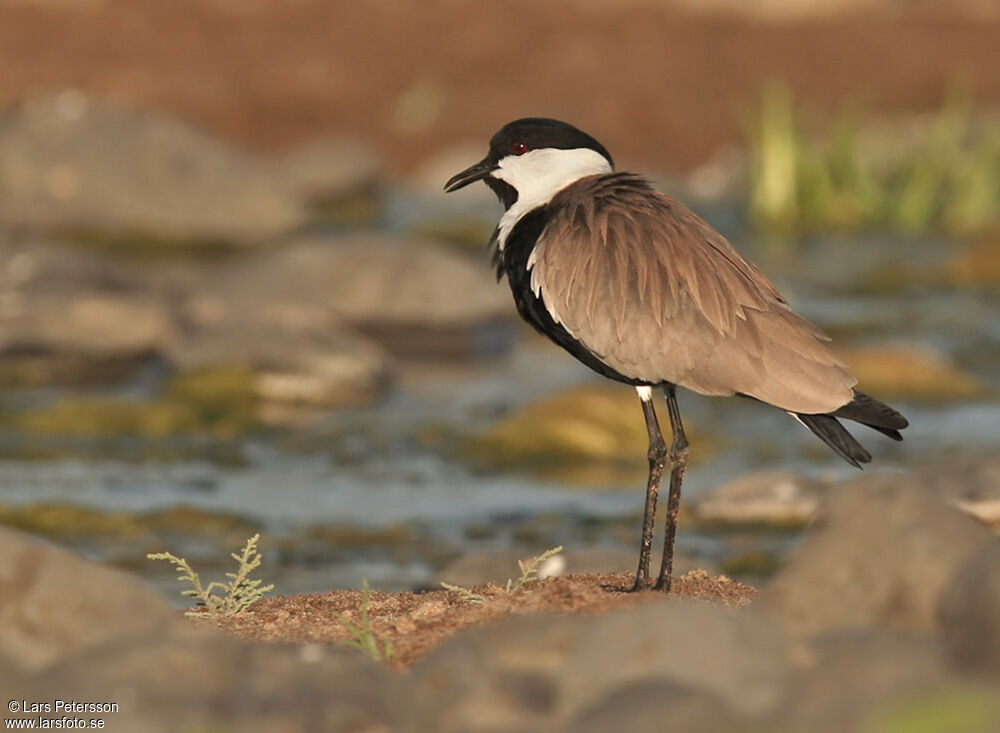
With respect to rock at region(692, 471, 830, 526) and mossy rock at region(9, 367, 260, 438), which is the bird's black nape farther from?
mossy rock at region(9, 367, 260, 438)

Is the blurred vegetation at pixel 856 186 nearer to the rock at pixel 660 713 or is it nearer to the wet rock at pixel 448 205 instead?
the wet rock at pixel 448 205

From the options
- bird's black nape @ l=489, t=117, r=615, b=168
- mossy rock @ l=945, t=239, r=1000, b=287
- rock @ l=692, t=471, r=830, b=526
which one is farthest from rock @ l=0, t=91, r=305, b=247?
bird's black nape @ l=489, t=117, r=615, b=168

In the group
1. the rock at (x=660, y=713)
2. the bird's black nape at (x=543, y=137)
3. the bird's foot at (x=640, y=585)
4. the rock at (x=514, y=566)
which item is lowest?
the rock at (x=514, y=566)

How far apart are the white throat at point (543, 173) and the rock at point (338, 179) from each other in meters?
15.0

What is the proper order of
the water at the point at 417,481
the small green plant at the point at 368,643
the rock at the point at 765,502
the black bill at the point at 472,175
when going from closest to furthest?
the small green plant at the point at 368,643 < the black bill at the point at 472,175 < the water at the point at 417,481 < the rock at the point at 765,502

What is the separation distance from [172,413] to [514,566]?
17.4 ft

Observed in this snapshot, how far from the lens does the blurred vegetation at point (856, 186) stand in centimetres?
2052

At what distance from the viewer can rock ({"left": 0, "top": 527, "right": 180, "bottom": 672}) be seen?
206 inches

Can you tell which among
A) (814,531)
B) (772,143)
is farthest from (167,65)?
(814,531)

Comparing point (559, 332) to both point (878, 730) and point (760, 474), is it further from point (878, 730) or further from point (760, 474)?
point (760, 474)

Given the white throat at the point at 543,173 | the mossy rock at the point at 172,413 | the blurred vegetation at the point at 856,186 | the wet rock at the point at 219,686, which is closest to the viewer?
the wet rock at the point at 219,686

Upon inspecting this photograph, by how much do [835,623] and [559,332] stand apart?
2.38 metres

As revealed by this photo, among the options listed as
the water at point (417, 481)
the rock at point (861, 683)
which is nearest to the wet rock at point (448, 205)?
the water at point (417, 481)

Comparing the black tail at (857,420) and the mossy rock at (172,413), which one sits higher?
the black tail at (857,420)
